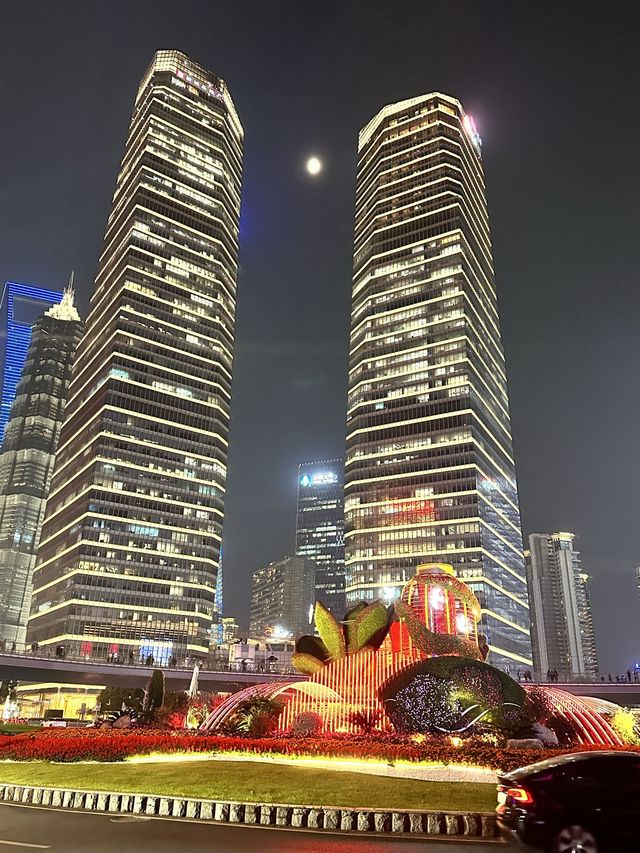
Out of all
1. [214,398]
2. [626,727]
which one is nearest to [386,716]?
[626,727]

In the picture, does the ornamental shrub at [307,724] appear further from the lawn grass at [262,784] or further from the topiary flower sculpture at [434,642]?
the lawn grass at [262,784]

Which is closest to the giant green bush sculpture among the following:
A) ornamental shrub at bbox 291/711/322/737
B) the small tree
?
ornamental shrub at bbox 291/711/322/737

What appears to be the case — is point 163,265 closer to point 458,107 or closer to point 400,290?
point 400,290

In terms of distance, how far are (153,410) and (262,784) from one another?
455 ft

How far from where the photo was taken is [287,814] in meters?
17.7

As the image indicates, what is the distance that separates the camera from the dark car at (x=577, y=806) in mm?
13172

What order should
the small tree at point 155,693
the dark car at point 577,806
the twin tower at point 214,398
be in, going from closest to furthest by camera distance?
the dark car at point 577,806 → the small tree at point 155,693 → the twin tower at point 214,398

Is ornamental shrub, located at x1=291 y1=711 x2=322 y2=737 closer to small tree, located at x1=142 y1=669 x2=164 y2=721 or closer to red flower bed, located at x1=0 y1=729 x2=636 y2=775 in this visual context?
red flower bed, located at x1=0 y1=729 x2=636 y2=775

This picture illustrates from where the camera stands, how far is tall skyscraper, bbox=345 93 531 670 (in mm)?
147625

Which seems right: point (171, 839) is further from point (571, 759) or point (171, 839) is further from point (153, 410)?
point (153, 410)

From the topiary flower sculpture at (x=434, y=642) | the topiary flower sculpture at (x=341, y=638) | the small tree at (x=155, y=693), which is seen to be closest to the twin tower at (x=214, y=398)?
the small tree at (x=155, y=693)

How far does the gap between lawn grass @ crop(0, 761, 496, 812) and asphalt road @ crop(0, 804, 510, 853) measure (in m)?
2.17

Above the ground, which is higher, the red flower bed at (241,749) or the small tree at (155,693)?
the small tree at (155,693)

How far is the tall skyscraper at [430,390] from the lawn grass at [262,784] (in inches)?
4759
